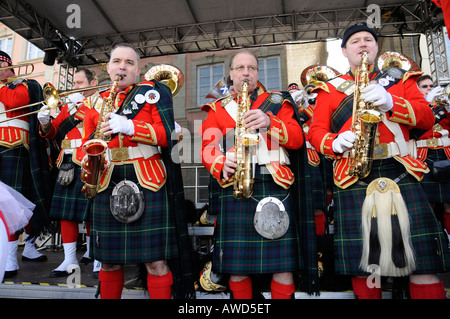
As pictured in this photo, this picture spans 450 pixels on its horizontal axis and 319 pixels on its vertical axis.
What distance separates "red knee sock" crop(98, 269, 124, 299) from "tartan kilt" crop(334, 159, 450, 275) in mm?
1590

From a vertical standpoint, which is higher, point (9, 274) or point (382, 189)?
point (382, 189)

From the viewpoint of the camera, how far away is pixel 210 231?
11.2 ft

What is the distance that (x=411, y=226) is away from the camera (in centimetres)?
195

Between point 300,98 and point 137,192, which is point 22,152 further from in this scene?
point 300,98

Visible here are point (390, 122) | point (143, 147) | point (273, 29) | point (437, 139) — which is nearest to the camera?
point (390, 122)

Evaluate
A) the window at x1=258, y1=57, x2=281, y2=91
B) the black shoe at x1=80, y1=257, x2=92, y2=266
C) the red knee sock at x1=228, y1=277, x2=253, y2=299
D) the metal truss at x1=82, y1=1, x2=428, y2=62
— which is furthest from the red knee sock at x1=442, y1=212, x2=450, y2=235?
the window at x1=258, y1=57, x2=281, y2=91

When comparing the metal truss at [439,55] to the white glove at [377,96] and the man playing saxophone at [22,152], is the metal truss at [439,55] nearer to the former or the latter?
the white glove at [377,96]

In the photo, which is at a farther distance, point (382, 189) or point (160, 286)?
point (160, 286)

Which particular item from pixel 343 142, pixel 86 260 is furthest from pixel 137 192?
pixel 86 260

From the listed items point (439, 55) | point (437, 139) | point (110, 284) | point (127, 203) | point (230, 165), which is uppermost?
point (439, 55)

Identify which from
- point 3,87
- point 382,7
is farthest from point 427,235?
point 382,7

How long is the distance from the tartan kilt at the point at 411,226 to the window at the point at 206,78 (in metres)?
10.7

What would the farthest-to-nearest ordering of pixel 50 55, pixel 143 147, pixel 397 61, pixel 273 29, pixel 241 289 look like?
pixel 273 29 → pixel 50 55 → pixel 397 61 → pixel 143 147 → pixel 241 289

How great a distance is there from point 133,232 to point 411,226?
1845 mm
